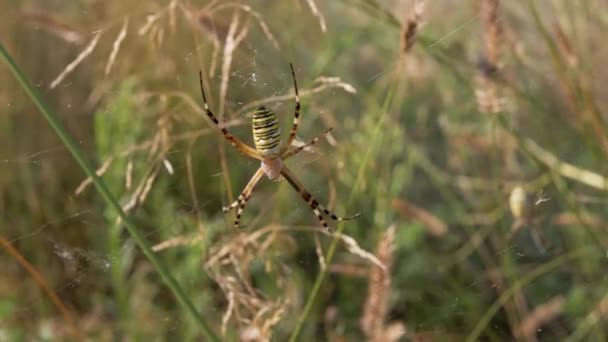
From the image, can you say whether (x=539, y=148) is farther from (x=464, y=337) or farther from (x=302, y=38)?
(x=302, y=38)

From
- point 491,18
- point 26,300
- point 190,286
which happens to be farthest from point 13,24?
point 491,18

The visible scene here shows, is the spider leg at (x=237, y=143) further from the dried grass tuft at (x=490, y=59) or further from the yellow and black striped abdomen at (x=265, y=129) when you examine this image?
the dried grass tuft at (x=490, y=59)

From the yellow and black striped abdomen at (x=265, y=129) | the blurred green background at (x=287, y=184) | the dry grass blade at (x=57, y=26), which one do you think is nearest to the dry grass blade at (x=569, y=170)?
the blurred green background at (x=287, y=184)

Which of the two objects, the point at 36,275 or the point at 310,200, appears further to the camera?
the point at 310,200

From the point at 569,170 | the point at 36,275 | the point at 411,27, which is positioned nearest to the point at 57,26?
the point at 36,275

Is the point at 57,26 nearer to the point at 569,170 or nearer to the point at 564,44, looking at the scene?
the point at 564,44

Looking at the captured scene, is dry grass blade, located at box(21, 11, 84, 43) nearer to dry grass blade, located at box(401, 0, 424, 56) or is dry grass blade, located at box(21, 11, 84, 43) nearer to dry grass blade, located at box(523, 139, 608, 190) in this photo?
dry grass blade, located at box(401, 0, 424, 56)

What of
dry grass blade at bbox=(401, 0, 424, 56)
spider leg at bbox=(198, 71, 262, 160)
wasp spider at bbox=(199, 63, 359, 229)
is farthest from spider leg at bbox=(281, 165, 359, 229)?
dry grass blade at bbox=(401, 0, 424, 56)

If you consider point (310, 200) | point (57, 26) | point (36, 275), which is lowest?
point (310, 200)
